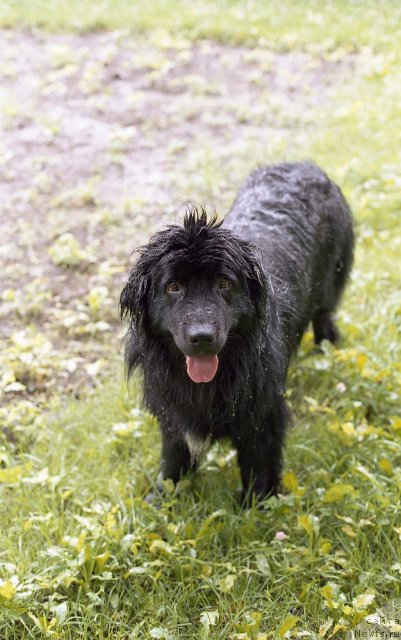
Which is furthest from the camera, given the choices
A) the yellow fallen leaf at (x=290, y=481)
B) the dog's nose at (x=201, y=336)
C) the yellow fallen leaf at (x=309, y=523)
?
the yellow fallen leaf at (x=290, y=481)

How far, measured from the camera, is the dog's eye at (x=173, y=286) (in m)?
2.82

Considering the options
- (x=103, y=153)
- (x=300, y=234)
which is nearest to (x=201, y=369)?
(x=300, y=234)

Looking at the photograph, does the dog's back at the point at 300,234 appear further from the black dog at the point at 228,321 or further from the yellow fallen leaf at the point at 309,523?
the yellow fallen leaf at the point at 309,523

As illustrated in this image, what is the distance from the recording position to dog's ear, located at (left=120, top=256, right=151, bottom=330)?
288cm

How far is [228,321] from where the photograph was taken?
2.82 metres

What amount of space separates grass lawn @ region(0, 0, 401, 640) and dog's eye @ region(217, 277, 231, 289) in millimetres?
1132

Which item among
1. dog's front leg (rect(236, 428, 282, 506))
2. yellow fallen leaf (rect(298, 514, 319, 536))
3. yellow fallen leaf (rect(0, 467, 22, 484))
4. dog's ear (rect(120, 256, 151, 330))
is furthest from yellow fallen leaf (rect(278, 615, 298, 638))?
yellow fallen leaf (rect(0, 467, 22, 484))

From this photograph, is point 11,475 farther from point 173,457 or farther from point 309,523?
point 309,523

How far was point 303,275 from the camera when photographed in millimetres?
3779

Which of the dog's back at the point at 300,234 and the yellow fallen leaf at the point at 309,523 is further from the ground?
the dog's back at the point at 300,234

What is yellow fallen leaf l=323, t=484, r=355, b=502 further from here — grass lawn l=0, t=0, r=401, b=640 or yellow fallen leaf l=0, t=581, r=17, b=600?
yellow fallen leaf l=0, t=581, r=17, b=600

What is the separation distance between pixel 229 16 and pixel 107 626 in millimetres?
9643

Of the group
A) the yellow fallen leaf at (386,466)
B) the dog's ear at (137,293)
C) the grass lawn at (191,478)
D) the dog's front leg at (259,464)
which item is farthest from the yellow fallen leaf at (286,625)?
the dog's ear at (137,293)

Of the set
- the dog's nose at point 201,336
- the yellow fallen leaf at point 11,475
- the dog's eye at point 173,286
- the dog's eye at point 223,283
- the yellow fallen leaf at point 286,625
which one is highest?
the dog's eye at point 223,283
